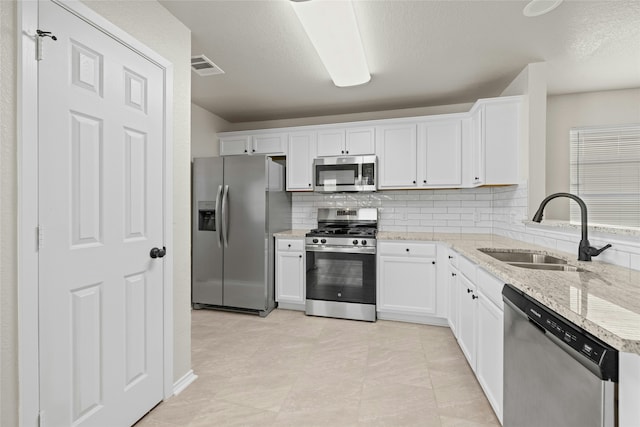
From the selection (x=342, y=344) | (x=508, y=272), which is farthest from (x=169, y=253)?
(x=508, y=272)

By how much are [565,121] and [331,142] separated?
8.67 ft

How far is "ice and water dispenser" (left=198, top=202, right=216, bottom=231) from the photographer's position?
3.48 metres

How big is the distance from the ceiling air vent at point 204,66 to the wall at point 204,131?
965mm

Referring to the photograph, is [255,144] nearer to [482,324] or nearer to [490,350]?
[482,324]

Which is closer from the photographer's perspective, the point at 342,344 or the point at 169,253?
the point at 169,253

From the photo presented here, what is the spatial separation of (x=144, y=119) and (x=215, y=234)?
191 centimetres

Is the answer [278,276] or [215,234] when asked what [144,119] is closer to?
[215,234]

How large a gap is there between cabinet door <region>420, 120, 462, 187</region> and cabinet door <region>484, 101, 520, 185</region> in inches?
17.3

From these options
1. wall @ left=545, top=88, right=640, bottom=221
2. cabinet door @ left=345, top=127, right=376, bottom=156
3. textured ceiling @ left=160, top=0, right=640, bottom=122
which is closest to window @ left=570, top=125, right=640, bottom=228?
wall @ left=545, top=88, right=640, bottom=221

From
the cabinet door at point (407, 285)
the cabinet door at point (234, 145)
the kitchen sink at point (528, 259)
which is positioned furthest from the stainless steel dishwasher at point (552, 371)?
the cabinet door at point (234, 145)

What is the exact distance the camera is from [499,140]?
114 inches

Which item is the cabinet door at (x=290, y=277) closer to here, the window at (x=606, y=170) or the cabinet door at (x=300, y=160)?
the cabinet door at (x=300, y=160)

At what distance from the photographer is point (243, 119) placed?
14.5ft

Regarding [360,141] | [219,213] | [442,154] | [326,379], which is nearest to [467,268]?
[326,379]
